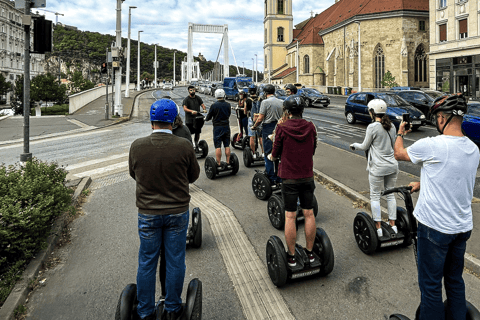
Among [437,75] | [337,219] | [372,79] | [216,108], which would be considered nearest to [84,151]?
[216,108]

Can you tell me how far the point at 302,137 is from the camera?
3.82m

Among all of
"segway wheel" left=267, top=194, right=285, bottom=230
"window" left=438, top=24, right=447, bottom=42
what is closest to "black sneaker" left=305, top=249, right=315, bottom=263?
"segway wheel" left=267, top=194, right=285, bottom=230

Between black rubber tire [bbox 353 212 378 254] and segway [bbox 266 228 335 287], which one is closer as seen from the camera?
segway [bbox 266 228 335 287]

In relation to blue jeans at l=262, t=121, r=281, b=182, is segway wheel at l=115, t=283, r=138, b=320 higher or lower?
lower

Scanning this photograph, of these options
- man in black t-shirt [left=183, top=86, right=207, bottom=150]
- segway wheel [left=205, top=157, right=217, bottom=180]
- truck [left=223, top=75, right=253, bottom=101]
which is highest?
truck [left=223, top=75, right=253, bottom=101]

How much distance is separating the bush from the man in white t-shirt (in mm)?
3805

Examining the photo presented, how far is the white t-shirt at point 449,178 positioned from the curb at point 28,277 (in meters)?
3.64

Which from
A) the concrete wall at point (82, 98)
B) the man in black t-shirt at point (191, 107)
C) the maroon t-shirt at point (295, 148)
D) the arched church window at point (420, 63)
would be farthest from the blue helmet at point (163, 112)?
the arched church window at point (420, 63)

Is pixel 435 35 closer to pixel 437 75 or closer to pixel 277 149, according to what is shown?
pixel 437 75

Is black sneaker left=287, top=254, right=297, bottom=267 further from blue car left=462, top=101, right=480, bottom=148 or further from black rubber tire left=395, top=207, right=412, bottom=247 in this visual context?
blue car left=462, top=101, right=480, bottom=148

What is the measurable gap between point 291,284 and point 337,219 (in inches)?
87.8

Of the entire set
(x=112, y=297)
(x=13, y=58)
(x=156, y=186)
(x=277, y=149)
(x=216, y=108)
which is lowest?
(x=112, y=297)

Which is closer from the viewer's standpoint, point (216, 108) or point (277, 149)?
point (277, 149)

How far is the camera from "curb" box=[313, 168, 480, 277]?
4.14 meters
